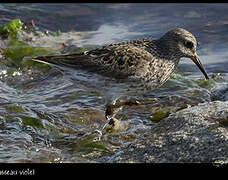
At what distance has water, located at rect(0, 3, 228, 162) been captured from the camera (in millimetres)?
6629

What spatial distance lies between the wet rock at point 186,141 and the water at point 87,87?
57 centimetres

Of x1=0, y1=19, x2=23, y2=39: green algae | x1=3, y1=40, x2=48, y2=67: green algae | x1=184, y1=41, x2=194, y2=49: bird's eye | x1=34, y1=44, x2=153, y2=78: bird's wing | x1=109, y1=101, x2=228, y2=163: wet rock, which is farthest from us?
x1=0, y1=19, x2=23, y2=39: green algae

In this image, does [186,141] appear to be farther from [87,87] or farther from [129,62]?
[87,87]

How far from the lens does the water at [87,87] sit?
21.7 feet

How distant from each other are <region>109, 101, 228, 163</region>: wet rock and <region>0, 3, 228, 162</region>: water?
570mm

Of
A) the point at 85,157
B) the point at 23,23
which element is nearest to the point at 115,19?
the point at 23,23

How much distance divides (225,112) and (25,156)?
7.36 ft

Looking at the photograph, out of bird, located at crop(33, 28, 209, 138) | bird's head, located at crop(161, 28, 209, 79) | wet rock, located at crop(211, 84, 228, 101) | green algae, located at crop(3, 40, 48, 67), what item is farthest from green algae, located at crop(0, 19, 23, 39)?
wet rock, located at crop(211, 84, 228, 101)

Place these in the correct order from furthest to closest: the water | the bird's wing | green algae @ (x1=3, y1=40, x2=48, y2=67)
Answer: green algae @ (x1=3, y1=40, x2=48, y2=67) < the bird's wing < the water

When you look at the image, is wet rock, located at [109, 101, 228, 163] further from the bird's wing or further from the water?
the bird's wing

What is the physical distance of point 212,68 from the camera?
9.84m

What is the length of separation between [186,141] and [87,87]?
2452 mm

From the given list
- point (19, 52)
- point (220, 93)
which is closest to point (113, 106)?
point (220, 93)

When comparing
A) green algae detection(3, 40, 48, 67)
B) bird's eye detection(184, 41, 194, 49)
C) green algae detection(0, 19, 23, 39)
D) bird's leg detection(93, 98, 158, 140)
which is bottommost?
bird's leg detection(93, 98, 158, 140)
